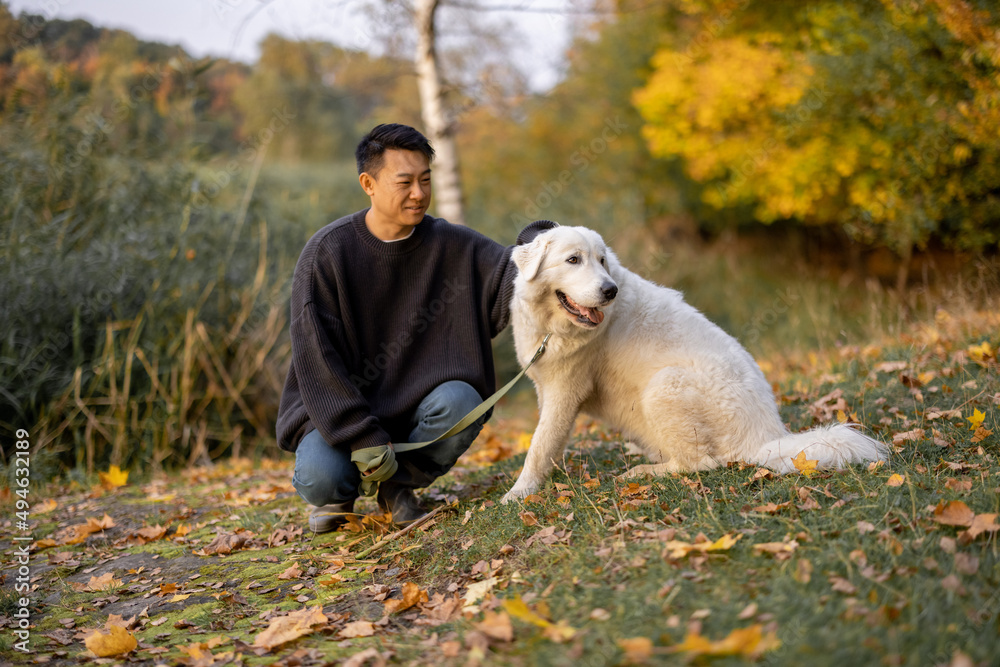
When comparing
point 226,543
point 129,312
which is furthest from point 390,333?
point 129,312

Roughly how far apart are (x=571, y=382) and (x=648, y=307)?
1.94ft

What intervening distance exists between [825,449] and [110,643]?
3119mm

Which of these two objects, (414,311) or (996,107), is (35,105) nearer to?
(414,311)

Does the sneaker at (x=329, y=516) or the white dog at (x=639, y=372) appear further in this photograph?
the sneaker at (x=329, y=516)

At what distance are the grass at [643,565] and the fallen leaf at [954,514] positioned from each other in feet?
0.09

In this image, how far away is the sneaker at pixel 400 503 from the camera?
11.5 ft

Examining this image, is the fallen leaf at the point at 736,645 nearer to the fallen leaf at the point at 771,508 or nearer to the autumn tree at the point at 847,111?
the fallen leaf at the point at 771,508

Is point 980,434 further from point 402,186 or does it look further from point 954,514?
point 402,186

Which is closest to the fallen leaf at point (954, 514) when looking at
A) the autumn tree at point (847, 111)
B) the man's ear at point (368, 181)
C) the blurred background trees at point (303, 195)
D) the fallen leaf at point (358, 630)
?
the fallen leaf at point (358, 630)

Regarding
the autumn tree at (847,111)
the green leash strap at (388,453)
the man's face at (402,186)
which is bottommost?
the green leash strap at (388,453)

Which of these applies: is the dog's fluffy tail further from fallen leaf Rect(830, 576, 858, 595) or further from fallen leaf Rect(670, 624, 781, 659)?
fallen leaf Rect(670, 624, 781, 659)

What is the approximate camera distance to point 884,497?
2.60 metres

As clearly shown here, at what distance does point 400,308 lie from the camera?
3627mm

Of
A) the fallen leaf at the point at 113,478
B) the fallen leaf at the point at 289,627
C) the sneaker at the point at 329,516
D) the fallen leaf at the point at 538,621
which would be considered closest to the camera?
the fallen leaf at the point at 538,621
